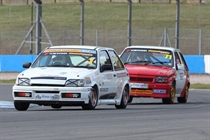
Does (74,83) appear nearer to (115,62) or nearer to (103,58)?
(103,58)

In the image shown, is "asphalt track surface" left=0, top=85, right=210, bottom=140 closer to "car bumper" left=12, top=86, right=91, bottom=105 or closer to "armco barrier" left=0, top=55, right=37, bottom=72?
"car bumper" left=12, top=86, right=91, bottom=105

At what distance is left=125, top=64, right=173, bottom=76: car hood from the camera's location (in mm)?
19844

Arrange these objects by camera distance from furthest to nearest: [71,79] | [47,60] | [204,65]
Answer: [204,65] < [47,60] < [71,79]

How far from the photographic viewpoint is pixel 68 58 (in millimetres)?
16484

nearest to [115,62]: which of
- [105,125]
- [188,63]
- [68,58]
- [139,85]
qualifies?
[68,58]

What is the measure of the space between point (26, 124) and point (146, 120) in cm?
246

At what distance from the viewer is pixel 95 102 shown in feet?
52.4

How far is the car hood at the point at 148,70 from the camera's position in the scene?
19844 millimetres

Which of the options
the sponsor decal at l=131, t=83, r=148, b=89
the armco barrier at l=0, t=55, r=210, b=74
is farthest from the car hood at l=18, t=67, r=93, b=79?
the armco barrier at l=0, t=55, r=210, b=74

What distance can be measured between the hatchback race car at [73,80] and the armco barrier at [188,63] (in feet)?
59.2

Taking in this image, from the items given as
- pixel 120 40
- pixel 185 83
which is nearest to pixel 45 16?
pixel 120 40

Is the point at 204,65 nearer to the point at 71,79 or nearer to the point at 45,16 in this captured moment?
the point at 71,79

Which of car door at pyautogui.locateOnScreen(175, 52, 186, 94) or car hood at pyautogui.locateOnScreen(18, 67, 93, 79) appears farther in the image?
car door at pyautogui.locateOnScreen(175, 52, 186, 94)

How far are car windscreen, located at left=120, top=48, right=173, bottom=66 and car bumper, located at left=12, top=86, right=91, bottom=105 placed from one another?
5650mm
